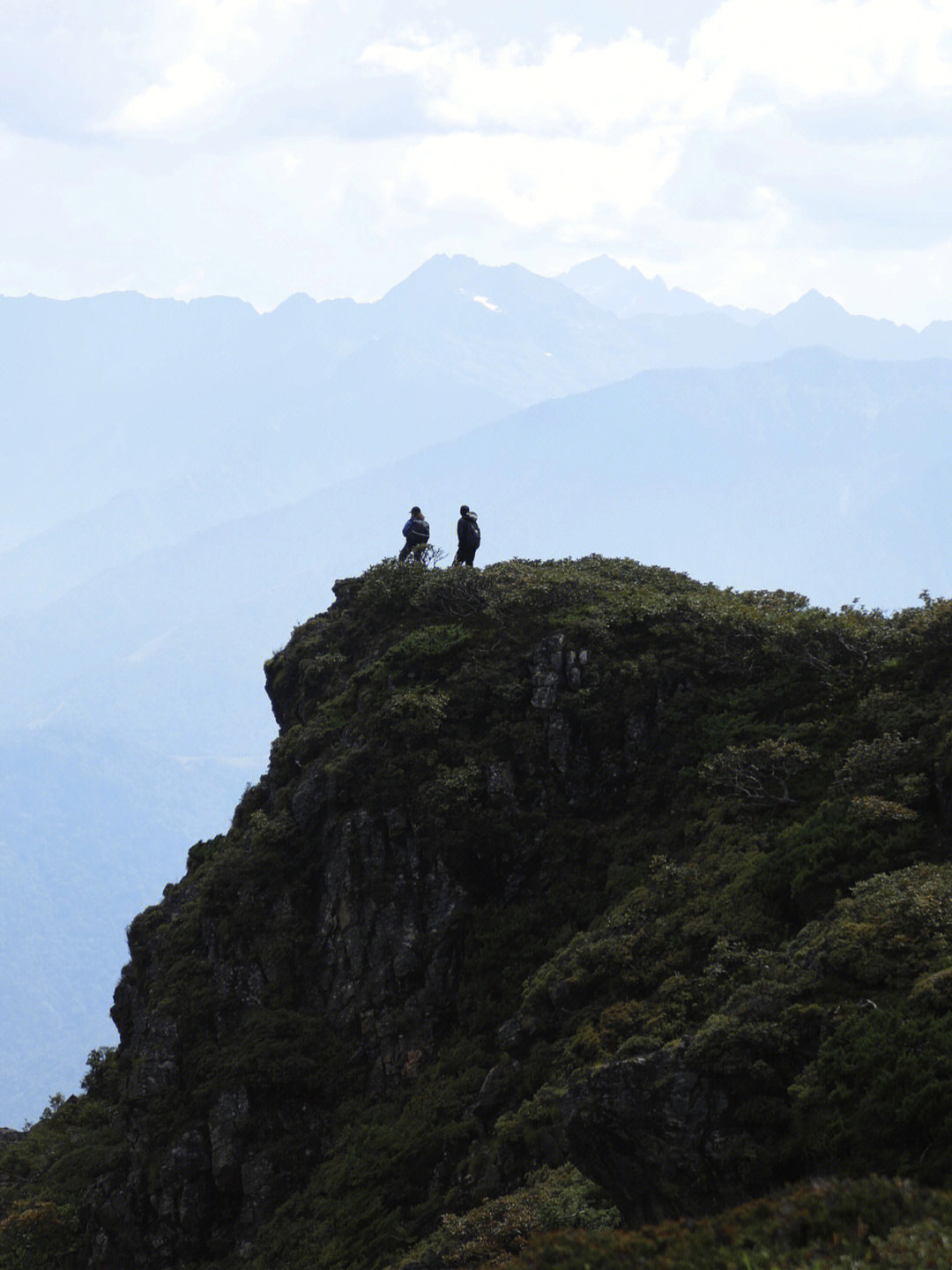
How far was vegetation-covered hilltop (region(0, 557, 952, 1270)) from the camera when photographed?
34.5ft

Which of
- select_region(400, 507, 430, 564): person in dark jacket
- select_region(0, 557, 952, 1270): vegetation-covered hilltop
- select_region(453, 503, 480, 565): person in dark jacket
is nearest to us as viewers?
select_region(0, 557, 952, 1270): vegetation-covered hilltop

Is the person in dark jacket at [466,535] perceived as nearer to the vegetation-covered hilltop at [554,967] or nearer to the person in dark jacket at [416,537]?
the person in dark jacket at [416,537]

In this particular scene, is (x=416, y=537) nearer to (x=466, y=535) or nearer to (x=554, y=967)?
(x=466, y=535)

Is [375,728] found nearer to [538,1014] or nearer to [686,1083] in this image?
[538,1014]

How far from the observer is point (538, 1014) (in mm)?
15516

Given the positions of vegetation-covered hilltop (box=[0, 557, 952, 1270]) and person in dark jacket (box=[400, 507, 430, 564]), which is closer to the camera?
vegetation-covered hilltop (box=[0, 557, 952, 1270])

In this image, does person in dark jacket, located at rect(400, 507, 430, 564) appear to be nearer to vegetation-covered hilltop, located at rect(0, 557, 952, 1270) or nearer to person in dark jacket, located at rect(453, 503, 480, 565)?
person in dark jacket, located at rect(453, 503, 480, 565)

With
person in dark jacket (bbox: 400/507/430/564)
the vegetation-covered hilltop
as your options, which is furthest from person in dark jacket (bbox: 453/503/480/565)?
the vegetation-covered hilltop

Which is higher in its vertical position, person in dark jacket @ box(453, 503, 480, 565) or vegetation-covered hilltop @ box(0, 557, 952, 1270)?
person in dark jacket @ box(453, 503, 480, 565)

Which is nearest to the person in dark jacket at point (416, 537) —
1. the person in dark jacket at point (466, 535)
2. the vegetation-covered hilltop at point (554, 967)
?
the person in dark jacket at point (466, 535)

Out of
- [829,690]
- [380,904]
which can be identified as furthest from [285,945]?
[829,690]

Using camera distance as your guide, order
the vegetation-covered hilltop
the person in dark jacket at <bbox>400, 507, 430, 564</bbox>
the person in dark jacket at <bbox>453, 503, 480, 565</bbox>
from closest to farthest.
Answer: the vegetation-covered hilltop
the person in dark jacket at <bbox>453, 503, 480, 565</bbox>
the person in dark jacket at <bbox>400, 507, 430, 564</bbox>

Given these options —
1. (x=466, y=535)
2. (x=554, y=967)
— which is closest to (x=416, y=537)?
(x=466, y=535)

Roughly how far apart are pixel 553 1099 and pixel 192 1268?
7305 mm
